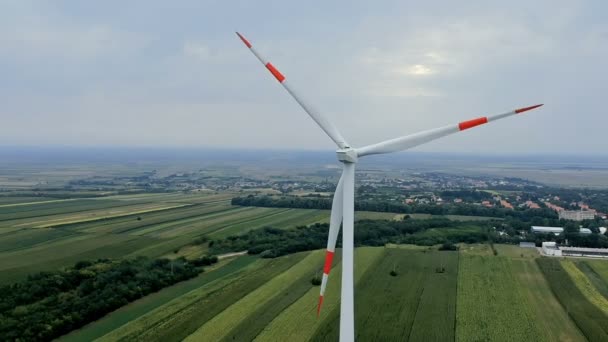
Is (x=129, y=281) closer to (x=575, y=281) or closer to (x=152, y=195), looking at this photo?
(x=575, y=281)

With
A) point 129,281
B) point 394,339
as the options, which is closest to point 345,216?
point 394,339

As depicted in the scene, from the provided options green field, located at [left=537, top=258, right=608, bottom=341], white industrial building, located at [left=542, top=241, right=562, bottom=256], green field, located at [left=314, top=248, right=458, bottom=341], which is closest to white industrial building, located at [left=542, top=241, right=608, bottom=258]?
white industrial building, located at [left=542, top=241, right=562, bottom=256]

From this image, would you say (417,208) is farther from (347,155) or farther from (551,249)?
(347,155)

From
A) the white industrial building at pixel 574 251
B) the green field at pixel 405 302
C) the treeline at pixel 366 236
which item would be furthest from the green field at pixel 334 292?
the treeline at pixel 366 236

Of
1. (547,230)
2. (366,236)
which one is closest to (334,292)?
(366,236)

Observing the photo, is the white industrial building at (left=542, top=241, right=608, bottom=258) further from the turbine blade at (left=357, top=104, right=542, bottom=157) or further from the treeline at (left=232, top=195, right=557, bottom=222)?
the turbine blade at (left=357, top=104, right=542, bottom=157)

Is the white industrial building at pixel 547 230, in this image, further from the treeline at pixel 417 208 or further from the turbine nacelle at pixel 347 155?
the turbine nacelle at pixel 347 155
